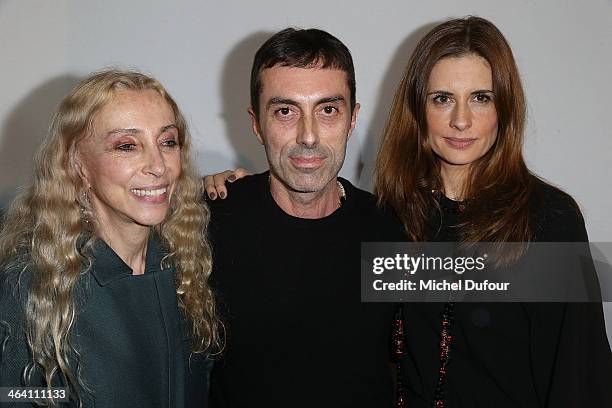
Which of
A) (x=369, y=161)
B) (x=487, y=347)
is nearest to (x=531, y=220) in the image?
(x=487, y=347)

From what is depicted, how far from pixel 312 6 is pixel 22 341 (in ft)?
6.64

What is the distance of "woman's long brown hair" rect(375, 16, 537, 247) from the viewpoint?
2016 millimetres

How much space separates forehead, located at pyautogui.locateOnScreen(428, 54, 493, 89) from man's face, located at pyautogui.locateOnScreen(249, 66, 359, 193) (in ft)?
1.05

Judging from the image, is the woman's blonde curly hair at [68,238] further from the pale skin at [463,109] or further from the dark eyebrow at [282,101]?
the pale skin at [463,109]

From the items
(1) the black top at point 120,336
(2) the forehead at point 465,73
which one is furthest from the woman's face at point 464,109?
(1) the black top at point 120,336

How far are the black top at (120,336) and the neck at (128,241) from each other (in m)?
0.04

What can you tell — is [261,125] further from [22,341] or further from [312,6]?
[312,6]

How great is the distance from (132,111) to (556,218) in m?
1.22

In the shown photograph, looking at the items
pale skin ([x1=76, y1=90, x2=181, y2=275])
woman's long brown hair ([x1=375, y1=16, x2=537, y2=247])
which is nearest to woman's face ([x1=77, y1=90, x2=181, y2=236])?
pale skin ([x1=76, y1=90, x2=181, y2=275])

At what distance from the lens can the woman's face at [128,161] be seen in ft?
5.91

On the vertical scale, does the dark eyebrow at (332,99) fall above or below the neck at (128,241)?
above

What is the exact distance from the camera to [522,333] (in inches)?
77.4

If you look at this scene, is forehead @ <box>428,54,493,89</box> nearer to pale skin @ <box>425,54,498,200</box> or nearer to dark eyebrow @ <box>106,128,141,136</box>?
pale skin @ <box>425,54,498,200</box>

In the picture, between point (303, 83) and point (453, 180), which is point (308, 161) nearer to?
point (303, 83)
